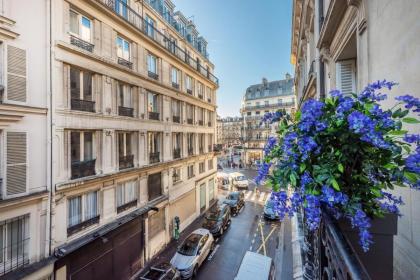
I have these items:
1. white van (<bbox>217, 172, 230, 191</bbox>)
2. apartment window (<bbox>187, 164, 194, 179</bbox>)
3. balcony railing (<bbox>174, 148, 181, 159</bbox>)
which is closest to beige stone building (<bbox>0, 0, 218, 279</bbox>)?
balcony railing (<bbox>174, 148, 181, 159</bbox>)

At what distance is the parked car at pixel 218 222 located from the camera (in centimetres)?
1714

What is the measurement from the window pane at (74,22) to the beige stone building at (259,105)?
42105mm

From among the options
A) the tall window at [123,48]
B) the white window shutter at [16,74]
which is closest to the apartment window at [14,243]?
the white window shutter at [16,74]

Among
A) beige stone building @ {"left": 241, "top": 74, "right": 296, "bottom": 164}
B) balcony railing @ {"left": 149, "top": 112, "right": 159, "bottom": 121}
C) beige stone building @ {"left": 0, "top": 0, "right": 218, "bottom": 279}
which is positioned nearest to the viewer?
beige stone building @ {"left": 0, "top": 0, "right": 218, "bottom": 279}

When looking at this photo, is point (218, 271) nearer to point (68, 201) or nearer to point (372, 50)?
point (68, 201)

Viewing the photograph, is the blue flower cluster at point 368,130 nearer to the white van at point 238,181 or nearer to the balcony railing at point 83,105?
the balcony railing at point 83,105

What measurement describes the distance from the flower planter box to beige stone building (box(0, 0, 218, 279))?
9.61 meters

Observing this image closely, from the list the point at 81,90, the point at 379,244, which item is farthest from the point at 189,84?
the point at 379,244

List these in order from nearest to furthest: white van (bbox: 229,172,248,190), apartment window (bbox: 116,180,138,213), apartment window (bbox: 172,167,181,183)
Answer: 1. apartment window (bbox: 116,180,138,213)
2. apartment window (bbox: 172,167,181,183)
3. white van (bbox: 229,172,248,190)

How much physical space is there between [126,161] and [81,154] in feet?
9.31

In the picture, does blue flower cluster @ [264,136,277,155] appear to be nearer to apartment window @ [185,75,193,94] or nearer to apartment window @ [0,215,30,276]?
apartment window @ [0,215,30,276]

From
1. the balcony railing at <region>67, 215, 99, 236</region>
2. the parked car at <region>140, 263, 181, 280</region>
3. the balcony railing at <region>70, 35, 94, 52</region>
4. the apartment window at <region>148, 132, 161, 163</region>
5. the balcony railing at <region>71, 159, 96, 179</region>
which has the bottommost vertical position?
the parked car at <region>140, 263, 181, 280</region>

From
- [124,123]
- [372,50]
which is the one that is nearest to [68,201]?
[124,123]

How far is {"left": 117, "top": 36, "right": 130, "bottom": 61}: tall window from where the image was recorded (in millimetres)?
12723
